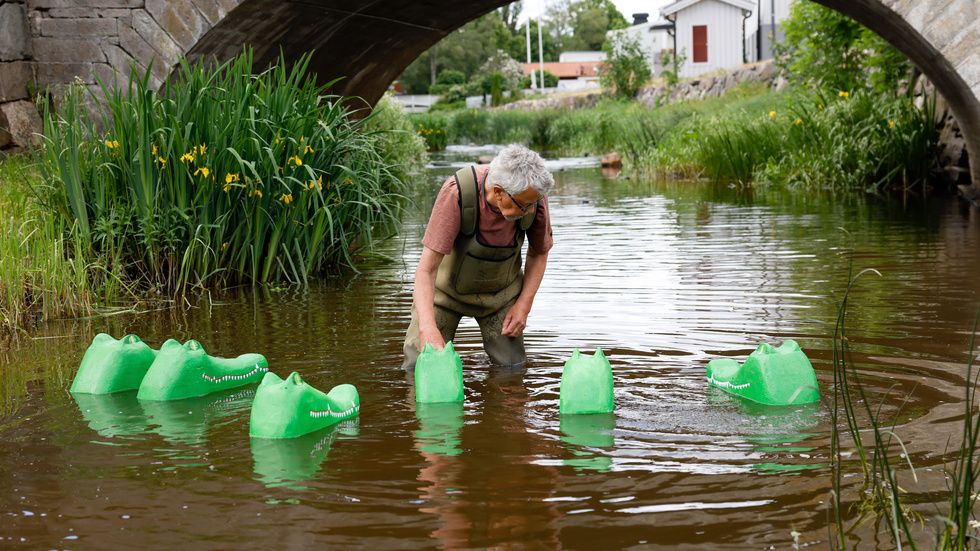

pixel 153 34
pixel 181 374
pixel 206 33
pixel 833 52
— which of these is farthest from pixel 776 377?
pixel 833 52

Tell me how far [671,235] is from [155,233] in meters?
4.91

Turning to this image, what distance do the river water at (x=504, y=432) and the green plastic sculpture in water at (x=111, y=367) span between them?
0.34 feet

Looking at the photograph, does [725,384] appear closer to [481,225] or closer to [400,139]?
[481,225]

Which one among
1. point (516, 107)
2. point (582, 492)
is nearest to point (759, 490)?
point (582, 492)

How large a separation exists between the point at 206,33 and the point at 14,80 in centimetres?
186

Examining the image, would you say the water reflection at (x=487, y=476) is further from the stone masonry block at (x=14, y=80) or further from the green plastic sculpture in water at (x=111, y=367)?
the stone masonry block at (x=14, y=80)

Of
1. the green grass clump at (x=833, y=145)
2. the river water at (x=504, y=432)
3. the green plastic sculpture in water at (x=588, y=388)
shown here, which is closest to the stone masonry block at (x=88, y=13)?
the river water at (x=504, y=432)

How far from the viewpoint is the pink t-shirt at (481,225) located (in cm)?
411

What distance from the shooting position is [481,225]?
4.27 m

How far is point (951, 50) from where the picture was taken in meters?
8.05

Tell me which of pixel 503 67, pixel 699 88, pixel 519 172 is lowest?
pixel 519 172

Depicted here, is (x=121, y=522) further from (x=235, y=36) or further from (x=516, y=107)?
(x=516, y=107)

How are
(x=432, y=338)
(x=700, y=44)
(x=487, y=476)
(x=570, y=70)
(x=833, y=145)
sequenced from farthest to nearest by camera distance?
(x=570, y=70), (x=700, y=44), (x=833, y=145), (x=432, y=338), (x=487, y=476)

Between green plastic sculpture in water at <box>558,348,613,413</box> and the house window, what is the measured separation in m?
38.8
